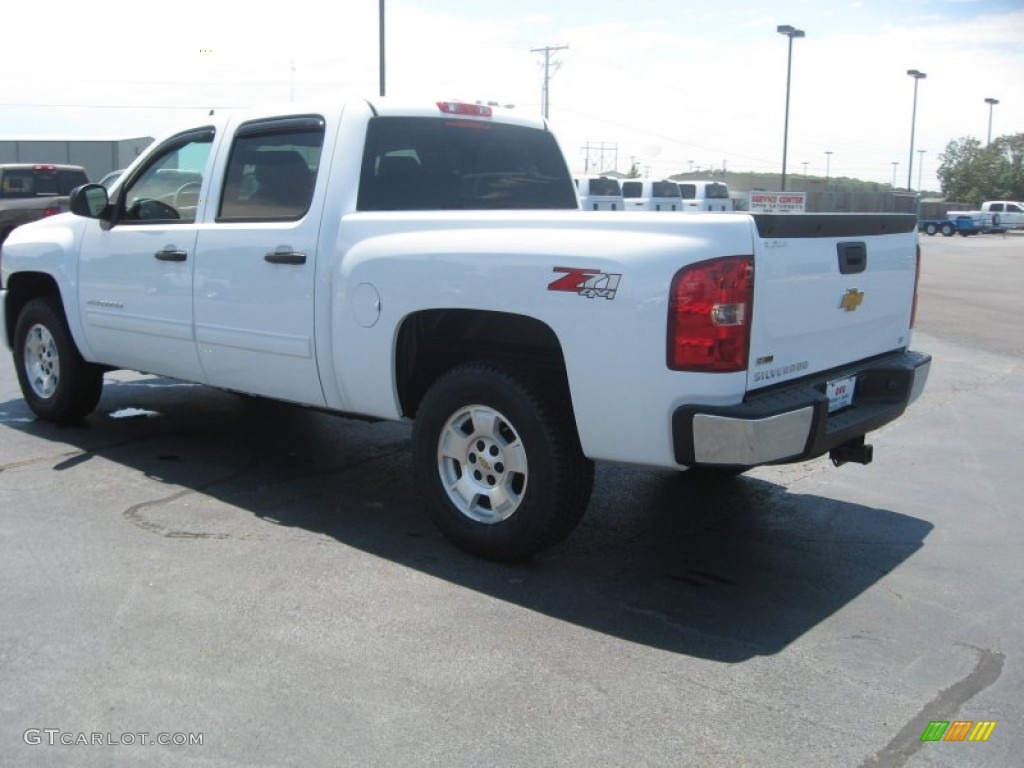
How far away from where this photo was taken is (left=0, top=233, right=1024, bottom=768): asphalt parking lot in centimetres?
334

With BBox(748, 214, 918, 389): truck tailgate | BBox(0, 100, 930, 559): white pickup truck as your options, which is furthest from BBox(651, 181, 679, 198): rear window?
BBox(748, 214, 918, 389): truck tailgate

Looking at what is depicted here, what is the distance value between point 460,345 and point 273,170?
155cm

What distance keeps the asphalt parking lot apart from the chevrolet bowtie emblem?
122cm

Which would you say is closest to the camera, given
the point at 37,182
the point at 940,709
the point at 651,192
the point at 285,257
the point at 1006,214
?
the point at 940,709

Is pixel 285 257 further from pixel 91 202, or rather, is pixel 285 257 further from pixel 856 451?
pixel 856 451

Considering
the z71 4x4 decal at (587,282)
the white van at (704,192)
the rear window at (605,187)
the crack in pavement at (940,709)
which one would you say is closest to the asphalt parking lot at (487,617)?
the crack in pavement at (940,709)

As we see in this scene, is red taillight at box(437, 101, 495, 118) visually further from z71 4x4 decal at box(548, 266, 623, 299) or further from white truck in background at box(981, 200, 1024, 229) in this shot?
white truck in background at box(981, 200, 1024, 229)

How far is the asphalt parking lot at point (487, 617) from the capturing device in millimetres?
3340

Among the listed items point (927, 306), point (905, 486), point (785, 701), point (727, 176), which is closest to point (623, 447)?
point (785, 701)

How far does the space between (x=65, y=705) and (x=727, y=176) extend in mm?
72330

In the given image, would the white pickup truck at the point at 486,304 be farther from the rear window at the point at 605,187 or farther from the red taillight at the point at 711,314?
the rear window at the point at 605,187

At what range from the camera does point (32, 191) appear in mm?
18312

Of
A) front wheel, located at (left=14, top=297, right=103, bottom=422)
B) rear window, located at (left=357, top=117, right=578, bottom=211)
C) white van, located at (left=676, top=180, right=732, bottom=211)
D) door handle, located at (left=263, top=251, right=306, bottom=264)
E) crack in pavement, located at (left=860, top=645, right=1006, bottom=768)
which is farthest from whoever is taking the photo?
white van, located at (left=676, top=180, right=732, bottom=211)

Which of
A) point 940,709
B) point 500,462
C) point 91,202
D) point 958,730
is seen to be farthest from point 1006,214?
point 958,730
